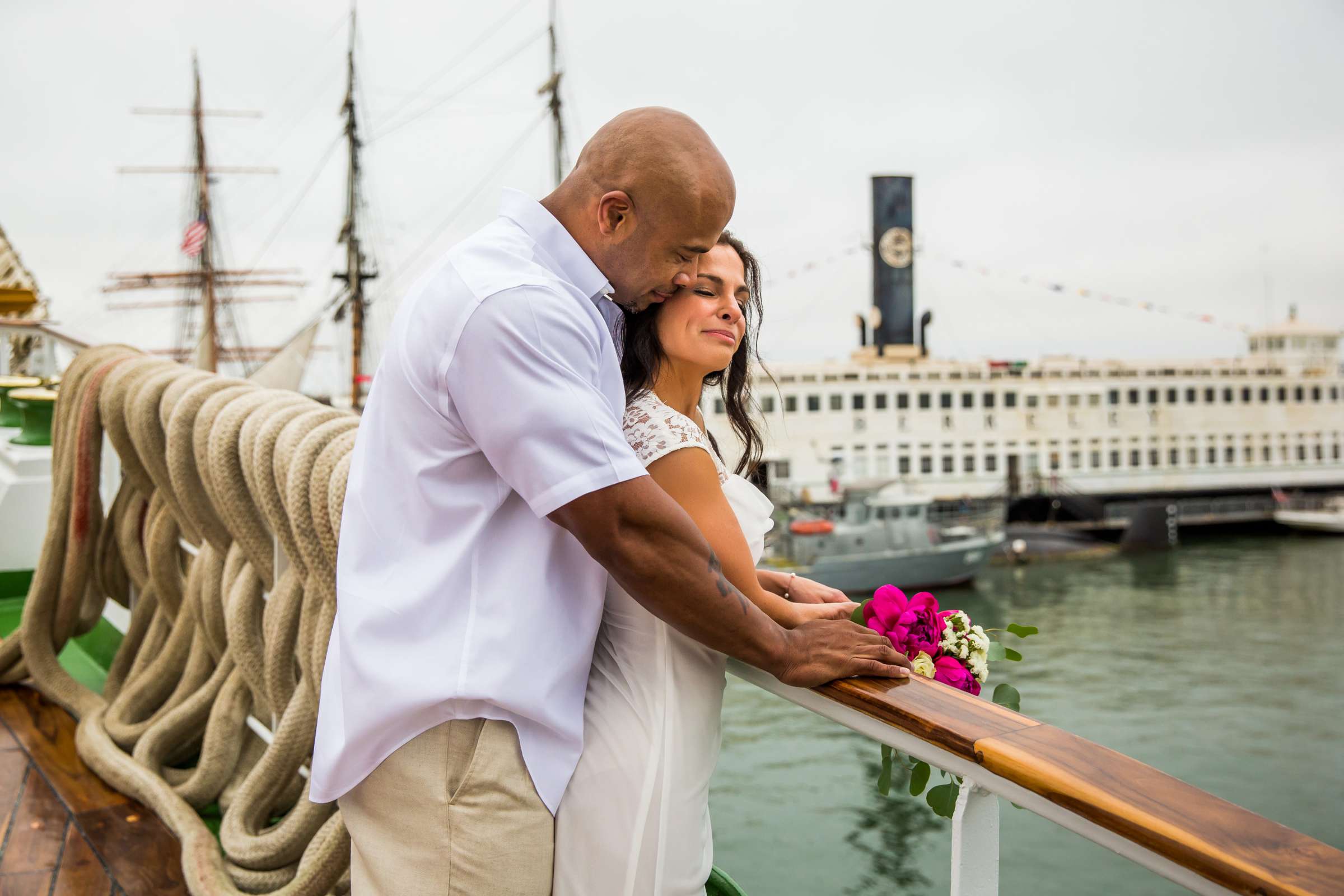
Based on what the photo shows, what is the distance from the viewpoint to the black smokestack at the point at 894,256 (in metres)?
40.2

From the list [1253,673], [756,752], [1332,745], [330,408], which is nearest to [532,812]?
[330,408]

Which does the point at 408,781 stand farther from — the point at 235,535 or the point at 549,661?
the point at 235,535

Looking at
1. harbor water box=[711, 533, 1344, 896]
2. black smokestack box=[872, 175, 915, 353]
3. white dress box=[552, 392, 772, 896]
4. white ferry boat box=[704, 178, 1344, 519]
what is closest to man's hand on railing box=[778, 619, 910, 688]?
white dress box=[552, 392, 772, 896]

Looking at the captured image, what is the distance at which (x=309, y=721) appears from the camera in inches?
69.1

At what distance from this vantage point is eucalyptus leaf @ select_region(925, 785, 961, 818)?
44.4 inches

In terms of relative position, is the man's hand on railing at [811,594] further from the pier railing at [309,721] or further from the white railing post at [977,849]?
the white railing post at [977,849]

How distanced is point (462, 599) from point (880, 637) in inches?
16.9

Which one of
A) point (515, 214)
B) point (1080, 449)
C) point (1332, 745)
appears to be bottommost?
point (1332, 745)

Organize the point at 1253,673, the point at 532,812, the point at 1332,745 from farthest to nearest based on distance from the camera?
the point at 1253,673, the point at 1332,745, the point at 532,812

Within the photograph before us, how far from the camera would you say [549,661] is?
105cm

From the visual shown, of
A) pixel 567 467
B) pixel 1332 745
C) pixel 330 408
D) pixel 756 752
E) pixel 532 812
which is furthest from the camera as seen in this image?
pixel 1332 745

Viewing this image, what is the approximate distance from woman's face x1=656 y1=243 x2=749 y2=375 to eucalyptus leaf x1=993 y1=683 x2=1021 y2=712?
0.49 meters

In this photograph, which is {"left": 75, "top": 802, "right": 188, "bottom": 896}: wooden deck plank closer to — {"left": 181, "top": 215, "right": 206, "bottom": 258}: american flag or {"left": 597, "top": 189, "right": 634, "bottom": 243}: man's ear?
{"left": 597, "top": 189, "right": 634, "bottom": 243}: man's ear

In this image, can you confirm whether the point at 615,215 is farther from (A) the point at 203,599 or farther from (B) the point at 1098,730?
(B) the point at 1098,730
